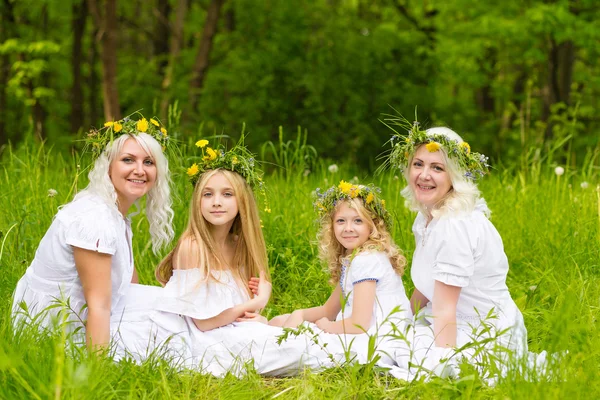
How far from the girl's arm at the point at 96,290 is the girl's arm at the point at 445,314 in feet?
4.93

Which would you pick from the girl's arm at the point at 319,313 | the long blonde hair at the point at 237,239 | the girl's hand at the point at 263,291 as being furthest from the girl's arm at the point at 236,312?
the girl's arm at the point at 319,313

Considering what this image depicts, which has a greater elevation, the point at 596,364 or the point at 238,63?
the point at 238,63

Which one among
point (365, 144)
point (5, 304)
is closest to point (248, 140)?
point (365, 144)

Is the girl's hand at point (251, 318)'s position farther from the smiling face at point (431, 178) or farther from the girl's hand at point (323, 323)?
the smiling face at point (431, 178)

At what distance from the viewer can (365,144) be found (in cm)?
1240

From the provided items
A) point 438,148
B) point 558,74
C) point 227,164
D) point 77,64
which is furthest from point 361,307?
point 77,64

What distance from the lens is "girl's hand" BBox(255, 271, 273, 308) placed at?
3.87 metres

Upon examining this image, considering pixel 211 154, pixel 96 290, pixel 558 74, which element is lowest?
pixel 96 290

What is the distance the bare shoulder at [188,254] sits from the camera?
3.80m

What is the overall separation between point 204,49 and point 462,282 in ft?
29.9

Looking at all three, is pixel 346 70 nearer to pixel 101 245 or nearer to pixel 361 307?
pixel 361 307

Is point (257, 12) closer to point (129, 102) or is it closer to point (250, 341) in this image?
point (129, 102)

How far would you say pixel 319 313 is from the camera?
13.2ft

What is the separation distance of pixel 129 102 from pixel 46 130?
4.15 m
